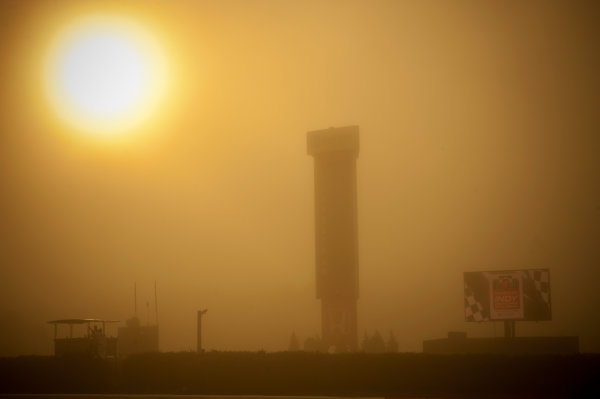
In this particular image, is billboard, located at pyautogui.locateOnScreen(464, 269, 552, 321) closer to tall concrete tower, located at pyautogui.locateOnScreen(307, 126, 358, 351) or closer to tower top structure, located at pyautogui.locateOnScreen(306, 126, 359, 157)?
tall concrete tower, located at pyautogui.locateOnScreen(307, 126, 358, 351)

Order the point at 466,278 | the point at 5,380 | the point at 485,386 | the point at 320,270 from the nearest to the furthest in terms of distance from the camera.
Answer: the point at 485,386
the point at 5,380
the point at 466,278
the point at 320,270

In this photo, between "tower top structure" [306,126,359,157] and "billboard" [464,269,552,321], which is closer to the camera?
"billboard" [464,269,552,321]

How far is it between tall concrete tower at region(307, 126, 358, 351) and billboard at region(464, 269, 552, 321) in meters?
48.4

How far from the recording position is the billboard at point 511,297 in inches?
2015

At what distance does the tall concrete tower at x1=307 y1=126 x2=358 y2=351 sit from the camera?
100438mm

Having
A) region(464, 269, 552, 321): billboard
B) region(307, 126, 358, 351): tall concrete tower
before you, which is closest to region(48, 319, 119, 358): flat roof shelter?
region(464, 269, 552, 321): billboard

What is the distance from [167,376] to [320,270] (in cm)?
6953

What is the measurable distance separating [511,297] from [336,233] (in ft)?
172

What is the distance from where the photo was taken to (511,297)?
51406mm

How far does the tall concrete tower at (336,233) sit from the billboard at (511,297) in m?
48.4

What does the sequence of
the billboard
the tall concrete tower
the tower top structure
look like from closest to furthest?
the billboard, the tall concrete tower, the tower top structure

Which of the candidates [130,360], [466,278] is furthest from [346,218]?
[130,360]

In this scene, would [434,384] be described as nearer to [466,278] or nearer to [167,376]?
[167,376]

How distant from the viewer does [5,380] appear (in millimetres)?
35469
